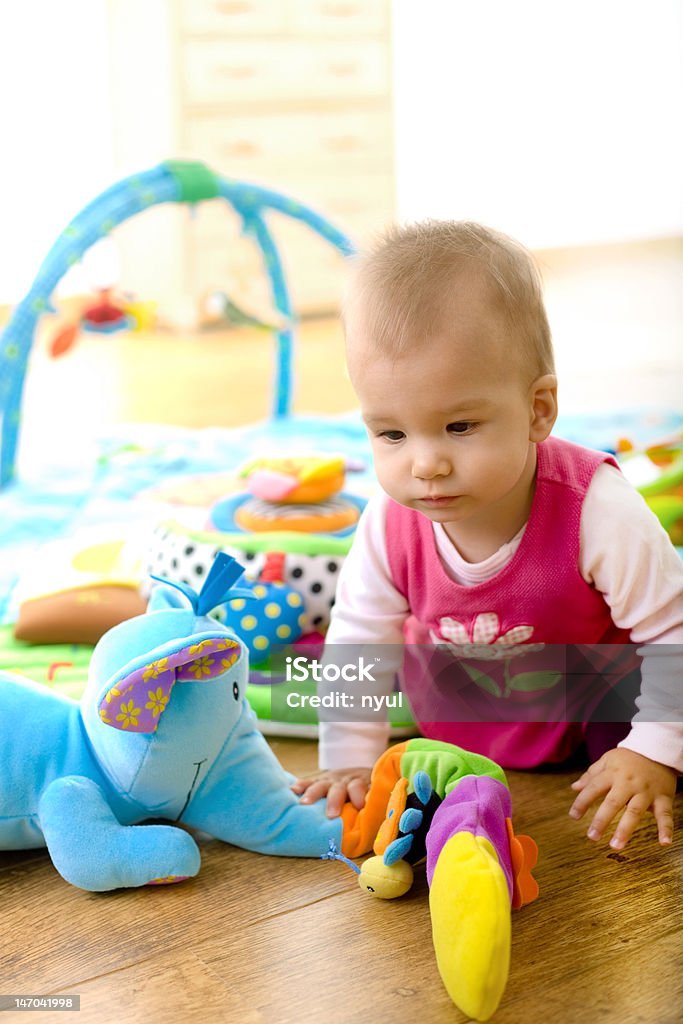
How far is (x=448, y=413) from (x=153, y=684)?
0.97 ft

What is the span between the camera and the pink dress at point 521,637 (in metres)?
1.02

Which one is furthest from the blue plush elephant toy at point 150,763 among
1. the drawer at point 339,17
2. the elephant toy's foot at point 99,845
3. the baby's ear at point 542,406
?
the drawer at point 339,17

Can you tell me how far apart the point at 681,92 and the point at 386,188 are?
118 cm

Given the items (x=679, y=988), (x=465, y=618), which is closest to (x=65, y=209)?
(x=465, y=618)

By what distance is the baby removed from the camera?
897mm

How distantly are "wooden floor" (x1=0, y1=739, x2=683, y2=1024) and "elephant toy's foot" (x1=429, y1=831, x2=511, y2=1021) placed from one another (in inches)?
1.3

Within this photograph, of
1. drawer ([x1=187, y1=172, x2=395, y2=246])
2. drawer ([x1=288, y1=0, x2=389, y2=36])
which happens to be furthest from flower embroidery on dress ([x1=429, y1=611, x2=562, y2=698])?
drawer ([x1=288, y1=0, x2=389, y2=36])

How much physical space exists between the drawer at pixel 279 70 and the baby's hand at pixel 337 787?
3323 mm

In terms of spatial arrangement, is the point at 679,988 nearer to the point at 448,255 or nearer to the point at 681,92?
the point at 448,255

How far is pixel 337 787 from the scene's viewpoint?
1024 millimetres

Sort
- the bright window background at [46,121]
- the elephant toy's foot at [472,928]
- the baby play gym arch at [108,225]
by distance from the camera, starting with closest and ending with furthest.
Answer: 1. the elephant toy's foot at [472,928]
2. the baby play gym arch at [108,225]
3. the bright window background at [46,121]

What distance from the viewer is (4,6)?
3.68 metres

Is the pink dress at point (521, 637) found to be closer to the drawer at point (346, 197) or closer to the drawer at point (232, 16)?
the drawer at point (346, 197)

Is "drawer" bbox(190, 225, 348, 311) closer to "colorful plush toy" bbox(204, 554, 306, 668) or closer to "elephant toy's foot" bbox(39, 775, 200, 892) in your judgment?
"colorful plush toy" bbox(204, 554, 306, 668)
